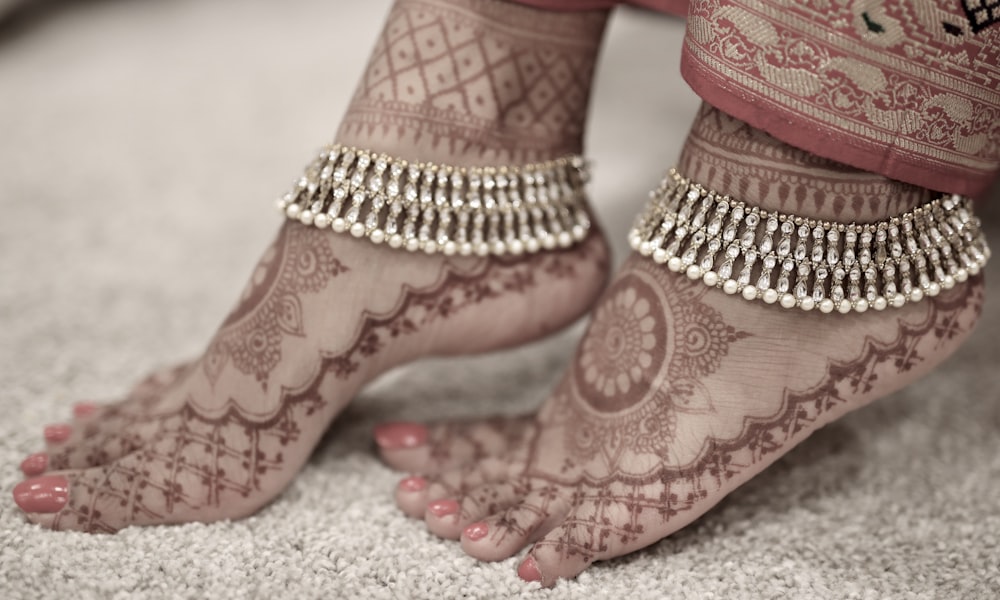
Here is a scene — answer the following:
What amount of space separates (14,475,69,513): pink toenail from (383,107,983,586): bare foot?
1.03ft

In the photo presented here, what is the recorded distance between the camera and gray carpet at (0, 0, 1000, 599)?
2.55 ft

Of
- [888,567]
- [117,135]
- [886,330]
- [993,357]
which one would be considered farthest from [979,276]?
[117,135]

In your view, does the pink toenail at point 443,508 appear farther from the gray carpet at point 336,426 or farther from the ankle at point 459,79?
the ankle at point 459,79

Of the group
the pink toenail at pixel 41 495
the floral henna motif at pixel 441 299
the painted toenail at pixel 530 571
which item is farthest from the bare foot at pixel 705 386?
the pink toenail at pixel 41 495

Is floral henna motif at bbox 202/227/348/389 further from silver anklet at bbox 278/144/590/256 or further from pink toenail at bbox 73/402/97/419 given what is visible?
pink toenail at bbox 73/402/97/419

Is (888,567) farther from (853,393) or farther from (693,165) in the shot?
(693,165)

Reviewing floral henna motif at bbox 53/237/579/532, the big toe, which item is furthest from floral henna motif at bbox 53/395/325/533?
the big toe

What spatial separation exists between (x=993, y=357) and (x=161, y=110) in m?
1.72

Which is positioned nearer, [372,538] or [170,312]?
[372,538]

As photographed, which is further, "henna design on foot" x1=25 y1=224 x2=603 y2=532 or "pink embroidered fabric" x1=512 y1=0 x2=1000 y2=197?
"henna design on foot" x1=25 y1=224 x2=603 y2=532

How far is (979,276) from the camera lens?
864 mm

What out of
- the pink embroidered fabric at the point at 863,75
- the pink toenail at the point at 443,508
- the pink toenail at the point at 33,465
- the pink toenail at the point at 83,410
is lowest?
the pink toenail at the point at 443,508

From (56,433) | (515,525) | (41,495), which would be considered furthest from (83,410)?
(515,525)

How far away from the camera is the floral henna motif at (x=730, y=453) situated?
2.63 ft
